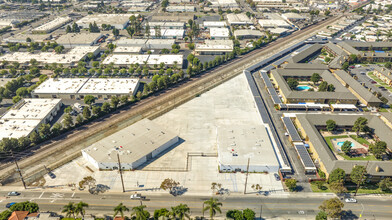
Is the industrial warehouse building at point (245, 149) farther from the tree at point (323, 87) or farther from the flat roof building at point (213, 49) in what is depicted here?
the flat roof building at point (213, 49)

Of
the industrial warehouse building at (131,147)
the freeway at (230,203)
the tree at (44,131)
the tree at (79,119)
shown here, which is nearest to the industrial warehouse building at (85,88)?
Result: the tree at (79,119)

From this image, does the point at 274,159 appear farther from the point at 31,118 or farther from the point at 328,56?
the point at 328,56

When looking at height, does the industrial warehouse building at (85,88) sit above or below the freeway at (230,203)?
above

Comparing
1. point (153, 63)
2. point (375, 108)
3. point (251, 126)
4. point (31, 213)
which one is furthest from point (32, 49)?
point (375, 108)

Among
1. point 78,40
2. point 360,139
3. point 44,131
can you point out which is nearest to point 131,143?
point 44,131

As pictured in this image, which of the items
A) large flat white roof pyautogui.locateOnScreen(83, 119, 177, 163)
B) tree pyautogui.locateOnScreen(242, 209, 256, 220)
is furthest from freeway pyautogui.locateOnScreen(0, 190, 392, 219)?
large flat white roof pyautogui.locateOnScreen(83, 119, 177, 163)

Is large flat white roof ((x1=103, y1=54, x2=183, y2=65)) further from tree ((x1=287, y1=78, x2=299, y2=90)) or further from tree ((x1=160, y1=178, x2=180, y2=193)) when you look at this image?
tree ((x1=160, y1=178, x2=180, y2=193))

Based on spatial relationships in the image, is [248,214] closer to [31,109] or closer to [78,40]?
[31,109]
